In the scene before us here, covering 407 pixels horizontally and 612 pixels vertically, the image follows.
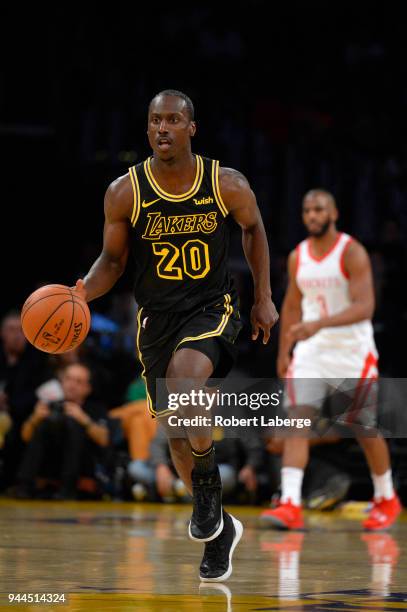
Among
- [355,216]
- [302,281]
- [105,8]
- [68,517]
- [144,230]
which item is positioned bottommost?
[68,517]

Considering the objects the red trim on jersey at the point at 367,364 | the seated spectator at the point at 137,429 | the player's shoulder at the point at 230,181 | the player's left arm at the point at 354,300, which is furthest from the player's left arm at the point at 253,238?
the seated spectator at the point at 137,429

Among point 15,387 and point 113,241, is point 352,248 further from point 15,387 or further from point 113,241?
point 15,387

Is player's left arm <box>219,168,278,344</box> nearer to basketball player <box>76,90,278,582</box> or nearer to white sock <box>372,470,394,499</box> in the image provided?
basketball player <box>76,90,278,582</box>

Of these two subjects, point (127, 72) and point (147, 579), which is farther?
point (127, 72)

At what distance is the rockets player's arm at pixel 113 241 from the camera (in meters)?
5.37

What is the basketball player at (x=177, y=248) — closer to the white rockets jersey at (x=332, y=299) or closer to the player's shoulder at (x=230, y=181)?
the player's shoulder at (x=230, y=181)

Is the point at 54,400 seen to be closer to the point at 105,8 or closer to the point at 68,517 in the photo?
the point at 68,517

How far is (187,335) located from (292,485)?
3050 mm

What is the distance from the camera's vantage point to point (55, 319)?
5.12 m

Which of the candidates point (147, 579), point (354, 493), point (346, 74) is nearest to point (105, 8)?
point (346, 74)

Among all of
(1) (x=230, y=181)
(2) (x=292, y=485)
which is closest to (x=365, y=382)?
(2) (x=292, y=485)

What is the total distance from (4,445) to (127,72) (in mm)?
5453

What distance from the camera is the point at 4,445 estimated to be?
11.3m

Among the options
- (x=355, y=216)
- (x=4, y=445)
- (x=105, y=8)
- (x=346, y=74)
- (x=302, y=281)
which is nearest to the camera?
(x=302, y=281)
